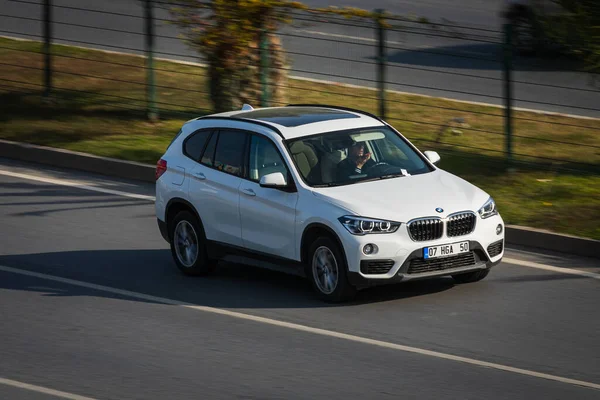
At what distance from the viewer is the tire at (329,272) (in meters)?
10.3

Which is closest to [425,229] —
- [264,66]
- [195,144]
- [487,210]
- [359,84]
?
[487,210]

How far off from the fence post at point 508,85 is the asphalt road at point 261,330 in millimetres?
3670

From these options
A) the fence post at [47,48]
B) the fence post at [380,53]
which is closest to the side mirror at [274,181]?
the fence post at [380,53]

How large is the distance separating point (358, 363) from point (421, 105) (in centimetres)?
1034

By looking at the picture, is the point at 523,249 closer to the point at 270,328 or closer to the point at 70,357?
the point at 270,328

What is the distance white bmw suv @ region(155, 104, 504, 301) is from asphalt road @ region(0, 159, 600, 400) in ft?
1.15

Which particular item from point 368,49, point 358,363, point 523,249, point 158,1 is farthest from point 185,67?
point 358,363

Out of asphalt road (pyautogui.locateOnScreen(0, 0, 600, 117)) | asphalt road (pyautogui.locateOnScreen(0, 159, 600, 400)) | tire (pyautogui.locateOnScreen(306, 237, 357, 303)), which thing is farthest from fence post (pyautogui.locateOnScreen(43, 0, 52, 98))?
tire (pyautogui.locateOnScreen(306, 237, 357, 303))

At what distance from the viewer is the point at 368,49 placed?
59.7ft

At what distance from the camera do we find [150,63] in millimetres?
18547

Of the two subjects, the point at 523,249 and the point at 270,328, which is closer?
the point at 270,328

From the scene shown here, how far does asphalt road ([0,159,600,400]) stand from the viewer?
845cm

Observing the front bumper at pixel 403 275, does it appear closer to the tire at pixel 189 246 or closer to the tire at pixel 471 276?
the tire at pixel 471 276

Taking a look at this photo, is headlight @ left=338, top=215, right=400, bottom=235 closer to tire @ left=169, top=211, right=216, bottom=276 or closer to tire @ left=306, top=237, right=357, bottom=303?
tire @ left=306, top=237, right=357, bottom=303
